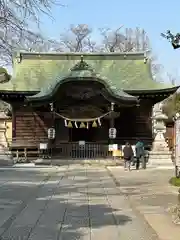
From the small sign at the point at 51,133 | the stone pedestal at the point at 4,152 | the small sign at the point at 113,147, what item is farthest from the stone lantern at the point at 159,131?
the stone pedestal at the point at 4,152

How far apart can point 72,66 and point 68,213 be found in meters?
26.8

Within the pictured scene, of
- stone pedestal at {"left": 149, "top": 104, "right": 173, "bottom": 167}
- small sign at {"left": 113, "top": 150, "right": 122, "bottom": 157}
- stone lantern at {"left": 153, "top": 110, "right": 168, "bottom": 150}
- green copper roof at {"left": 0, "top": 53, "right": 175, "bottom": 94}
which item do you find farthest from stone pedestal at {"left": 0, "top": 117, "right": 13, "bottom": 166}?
stone lantern at {"left": 153, "top": 110, "right": 168, "bottom": 150}

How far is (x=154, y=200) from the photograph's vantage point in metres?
12.7

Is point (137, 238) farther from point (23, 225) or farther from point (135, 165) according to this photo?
Answer: point (135, 165)

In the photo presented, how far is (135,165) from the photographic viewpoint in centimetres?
2728

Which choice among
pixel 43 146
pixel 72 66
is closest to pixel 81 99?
pixel 43 146

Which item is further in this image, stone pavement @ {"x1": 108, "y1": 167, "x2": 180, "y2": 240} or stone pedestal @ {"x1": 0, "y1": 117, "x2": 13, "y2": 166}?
stone pedestal @ {"x1": 0, "y1": 117, "x2": 13, "y2": 166}

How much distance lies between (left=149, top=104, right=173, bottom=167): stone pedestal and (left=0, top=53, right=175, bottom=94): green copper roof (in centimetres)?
359

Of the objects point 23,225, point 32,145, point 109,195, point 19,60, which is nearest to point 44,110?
point 32,145

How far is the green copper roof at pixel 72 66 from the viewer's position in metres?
32.9

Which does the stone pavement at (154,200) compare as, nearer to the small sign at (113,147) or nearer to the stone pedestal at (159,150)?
the stone pedestal at (159,150)

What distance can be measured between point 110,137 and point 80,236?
860 inches

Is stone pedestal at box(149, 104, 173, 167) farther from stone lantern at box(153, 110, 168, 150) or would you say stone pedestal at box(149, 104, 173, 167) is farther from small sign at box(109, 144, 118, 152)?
small sign at box(109, 144, 118, 152)

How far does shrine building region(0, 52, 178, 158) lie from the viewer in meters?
28.9
